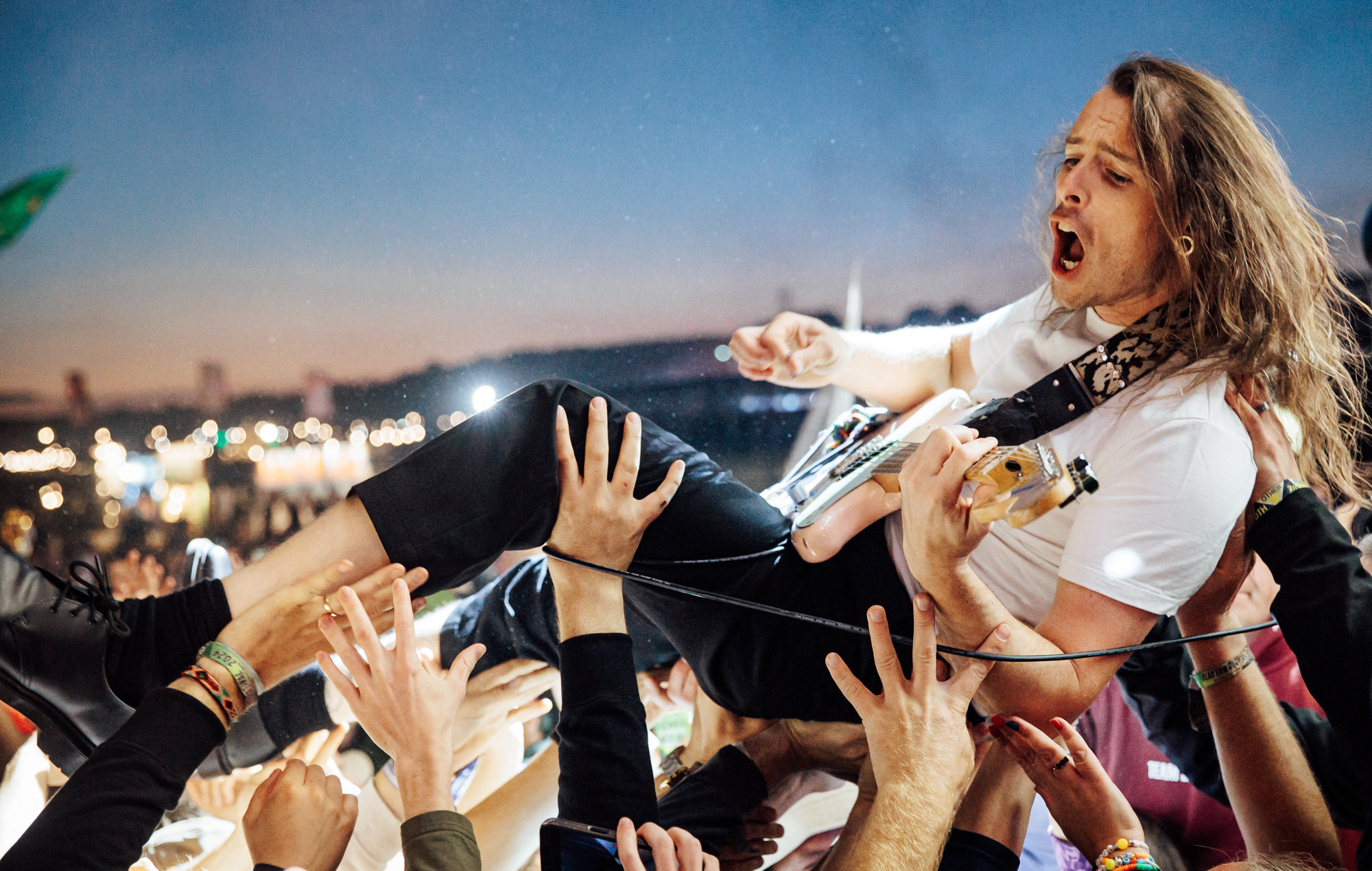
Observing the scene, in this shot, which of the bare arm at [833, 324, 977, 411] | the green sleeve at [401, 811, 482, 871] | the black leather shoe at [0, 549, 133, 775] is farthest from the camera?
the bare arm at [833, 324, 977, 411]

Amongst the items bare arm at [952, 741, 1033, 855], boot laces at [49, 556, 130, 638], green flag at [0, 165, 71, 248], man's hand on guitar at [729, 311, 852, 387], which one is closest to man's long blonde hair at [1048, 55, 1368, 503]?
man's hand on guitar at [729, 311, 852, 387]

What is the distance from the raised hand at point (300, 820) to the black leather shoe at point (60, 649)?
0.76 feet

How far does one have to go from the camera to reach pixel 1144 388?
1.25 meters

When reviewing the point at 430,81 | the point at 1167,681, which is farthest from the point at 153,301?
the point at 1167,681

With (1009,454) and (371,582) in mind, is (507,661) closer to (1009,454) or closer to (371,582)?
(371,582)

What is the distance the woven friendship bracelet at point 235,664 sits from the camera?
122 cm

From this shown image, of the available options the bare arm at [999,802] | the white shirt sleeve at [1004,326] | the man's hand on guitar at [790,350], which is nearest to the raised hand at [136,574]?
the man's hand on guitar at [790,350]

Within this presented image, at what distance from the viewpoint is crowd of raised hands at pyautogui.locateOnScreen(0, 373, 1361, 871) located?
1159 millimetres

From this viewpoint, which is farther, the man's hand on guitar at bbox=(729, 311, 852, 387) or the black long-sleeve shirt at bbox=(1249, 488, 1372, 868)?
the man's hand on guitar at bbox=(729, 311, 852, 387)

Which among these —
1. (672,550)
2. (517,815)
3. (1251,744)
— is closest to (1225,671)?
(1251,744)

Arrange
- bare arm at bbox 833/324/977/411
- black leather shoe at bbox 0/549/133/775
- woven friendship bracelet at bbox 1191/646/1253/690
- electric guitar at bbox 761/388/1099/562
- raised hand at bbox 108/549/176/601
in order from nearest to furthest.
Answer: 1. electric guitar at bbox 761/388/1099/562
2. black leather shoe at bbox 0/549/133/775
3. woven friendship bracelet at bbox 1191/646/1253/690
4. raised hand at bbox 108/549/176/601
5. bare arm at bbox 833/324/977/411

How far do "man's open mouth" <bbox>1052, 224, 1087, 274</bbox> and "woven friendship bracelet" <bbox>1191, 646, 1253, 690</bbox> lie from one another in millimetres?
636

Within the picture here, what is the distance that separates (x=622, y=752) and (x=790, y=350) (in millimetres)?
691

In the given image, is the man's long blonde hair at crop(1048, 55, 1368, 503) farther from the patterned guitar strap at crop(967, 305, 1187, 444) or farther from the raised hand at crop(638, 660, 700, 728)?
the raised hand at crop(638, 660, 700, 728)
